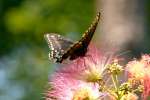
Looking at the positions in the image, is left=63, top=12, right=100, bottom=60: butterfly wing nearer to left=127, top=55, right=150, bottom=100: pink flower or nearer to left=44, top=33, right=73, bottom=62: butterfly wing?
left=44, top=33, right=73, bottom=62: butterfly wing

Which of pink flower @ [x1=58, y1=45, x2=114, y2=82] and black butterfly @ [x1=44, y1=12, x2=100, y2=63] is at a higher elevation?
black butterfly @ [x1=44, y1=12, x2=100, y2=63]

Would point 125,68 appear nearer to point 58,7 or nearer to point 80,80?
point 80,80

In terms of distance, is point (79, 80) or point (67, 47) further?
point (67, 47)

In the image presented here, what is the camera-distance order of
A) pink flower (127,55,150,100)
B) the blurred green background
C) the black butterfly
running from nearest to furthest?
pink flower (127,55,150,100) → the black butterfly → the blurred green background

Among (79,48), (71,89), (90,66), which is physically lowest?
(71,89)

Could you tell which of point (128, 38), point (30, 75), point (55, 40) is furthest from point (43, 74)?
point (55, 40)

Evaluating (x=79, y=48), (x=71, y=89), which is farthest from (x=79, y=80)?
(x=79, y=48)

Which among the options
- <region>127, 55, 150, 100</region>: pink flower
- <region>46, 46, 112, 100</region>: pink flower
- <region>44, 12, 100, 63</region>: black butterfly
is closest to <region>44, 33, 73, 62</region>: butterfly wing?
<region>44, 12, 100, 63</region>: black butterfly

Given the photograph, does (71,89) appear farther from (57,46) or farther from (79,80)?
(57,46)
